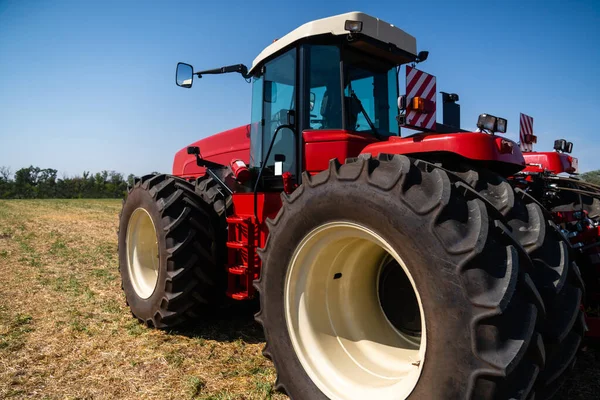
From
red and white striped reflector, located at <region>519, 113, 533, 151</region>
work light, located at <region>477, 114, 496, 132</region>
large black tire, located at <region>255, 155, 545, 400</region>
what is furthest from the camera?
red and white striped reflector, located at <region>519, 113, 533, 151</region>

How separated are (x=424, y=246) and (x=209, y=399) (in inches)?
71.8

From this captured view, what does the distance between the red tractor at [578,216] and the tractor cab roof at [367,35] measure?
1.42 metres

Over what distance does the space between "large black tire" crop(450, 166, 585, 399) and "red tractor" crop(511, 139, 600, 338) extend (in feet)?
1.47

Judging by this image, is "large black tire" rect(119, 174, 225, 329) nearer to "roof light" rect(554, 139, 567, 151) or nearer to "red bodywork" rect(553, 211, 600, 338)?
"red bodywork" rect(553, 211, 600, 338)

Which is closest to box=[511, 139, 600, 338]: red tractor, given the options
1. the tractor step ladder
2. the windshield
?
the windshield

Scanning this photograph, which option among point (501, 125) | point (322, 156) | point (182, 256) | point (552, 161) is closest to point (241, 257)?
point (182, 256)

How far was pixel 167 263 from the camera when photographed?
12.1 ft

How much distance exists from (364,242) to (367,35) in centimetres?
171

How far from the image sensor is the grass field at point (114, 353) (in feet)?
9.49

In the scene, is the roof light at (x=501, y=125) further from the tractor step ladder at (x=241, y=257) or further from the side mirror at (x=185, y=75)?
the side mirror at (x=185, y=75)

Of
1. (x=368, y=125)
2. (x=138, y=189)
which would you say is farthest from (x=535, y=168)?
(x=138, y=189)

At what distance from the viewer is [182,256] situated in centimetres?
371

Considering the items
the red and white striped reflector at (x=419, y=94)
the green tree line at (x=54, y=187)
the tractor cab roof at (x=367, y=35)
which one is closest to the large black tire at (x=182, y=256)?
the tractor cab roof at (x=367, y=35)

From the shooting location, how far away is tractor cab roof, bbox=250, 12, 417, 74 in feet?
10.7
